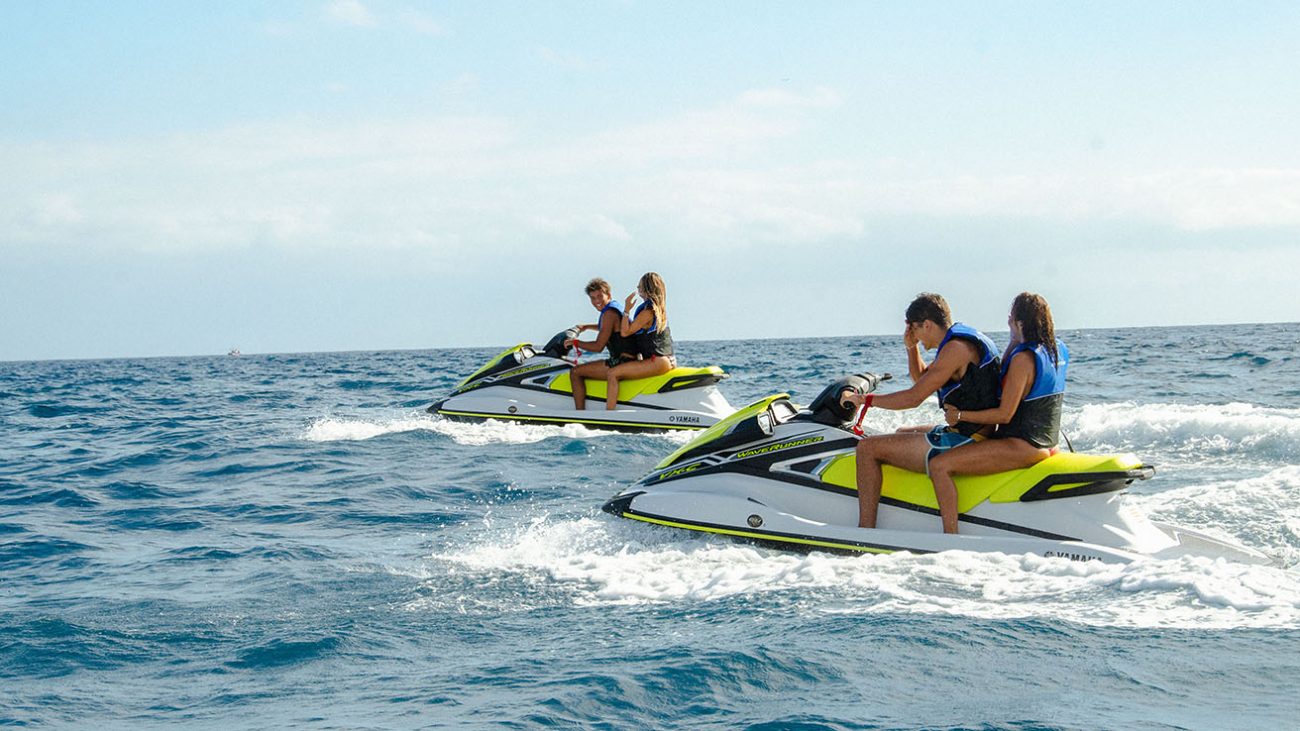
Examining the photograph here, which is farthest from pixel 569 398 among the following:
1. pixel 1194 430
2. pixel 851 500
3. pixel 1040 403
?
pixel 1040 403

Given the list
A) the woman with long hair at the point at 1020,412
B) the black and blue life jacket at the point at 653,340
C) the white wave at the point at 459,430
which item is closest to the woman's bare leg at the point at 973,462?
the woman with long hair at the point at 1020,412

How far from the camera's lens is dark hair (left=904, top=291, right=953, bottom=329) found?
614 centimetres

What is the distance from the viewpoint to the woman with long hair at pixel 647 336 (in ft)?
40.0

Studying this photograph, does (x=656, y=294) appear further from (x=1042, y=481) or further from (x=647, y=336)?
(x=1042, y=481)

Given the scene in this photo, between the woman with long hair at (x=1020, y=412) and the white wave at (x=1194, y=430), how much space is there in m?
5.44

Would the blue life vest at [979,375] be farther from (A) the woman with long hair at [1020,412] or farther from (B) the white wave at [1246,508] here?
(B) the white wave at [1246,508]

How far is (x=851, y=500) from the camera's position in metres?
6.64

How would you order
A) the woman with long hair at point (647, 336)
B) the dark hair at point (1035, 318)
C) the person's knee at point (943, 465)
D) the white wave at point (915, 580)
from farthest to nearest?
the woman with long hair at point (647, 336) < the person's knee at point (943, 465) < the dark hair at point (1035, 318) < the white wave at point (915, 580)

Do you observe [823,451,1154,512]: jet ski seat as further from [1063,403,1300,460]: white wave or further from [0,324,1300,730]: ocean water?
[1063,403,1300,460]: white wave

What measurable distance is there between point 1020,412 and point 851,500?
3.65ft

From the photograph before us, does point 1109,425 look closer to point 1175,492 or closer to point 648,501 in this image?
point 1175,492

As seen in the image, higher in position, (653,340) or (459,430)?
(653,340)

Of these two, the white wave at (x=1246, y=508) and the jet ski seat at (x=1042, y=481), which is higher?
the jet ski seat at (x=1042, y=481)

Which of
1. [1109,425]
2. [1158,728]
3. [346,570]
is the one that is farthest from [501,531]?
[1109,425]
